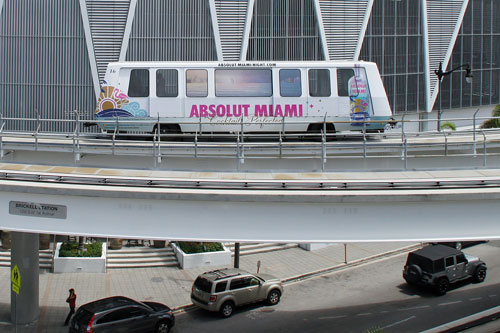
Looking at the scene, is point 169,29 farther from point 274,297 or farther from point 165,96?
point 274,297

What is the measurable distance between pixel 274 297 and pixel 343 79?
8.45 meters

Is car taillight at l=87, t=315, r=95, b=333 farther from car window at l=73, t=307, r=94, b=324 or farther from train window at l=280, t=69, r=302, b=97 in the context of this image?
train window at l=280, t=69, r=302, b=97

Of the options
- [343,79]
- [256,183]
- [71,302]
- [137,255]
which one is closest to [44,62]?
[137,255]

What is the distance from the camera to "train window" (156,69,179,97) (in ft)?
72.1

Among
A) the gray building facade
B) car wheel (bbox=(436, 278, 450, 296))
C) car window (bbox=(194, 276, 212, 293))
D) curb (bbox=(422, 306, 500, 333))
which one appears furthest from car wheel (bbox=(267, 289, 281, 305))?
the gray building facade

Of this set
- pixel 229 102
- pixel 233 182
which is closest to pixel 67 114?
pixel 229 102

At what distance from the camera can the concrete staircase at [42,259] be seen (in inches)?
1041

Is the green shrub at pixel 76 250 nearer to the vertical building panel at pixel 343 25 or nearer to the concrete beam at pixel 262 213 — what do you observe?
the concrete beam at pixel 262 213

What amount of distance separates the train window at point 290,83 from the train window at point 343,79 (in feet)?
4.77

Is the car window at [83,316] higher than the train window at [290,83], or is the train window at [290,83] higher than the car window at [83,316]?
the train window at [290,83]

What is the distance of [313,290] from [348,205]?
12609mm

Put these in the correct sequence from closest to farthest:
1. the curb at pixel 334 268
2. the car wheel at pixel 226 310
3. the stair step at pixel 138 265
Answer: the car wheel at pixel 226 310
the curb at pixel 334 268
the stair step at pixel 138 265

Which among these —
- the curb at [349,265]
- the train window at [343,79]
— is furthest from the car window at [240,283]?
the train window at [343,79]

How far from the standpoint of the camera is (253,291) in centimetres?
2202
